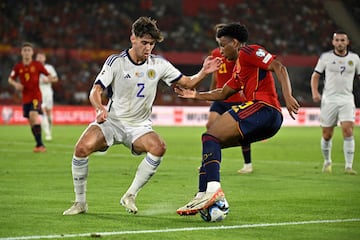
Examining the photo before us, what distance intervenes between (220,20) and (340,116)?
33592mm

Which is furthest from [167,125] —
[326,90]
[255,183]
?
[255,183]

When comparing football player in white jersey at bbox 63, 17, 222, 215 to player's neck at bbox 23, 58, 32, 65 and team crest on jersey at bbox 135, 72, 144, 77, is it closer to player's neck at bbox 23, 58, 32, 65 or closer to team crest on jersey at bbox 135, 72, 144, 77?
team crest on jersey at bbox 135, 72, 144, 77

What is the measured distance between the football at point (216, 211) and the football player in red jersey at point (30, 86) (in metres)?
11.4

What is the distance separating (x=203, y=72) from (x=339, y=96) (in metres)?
6.43

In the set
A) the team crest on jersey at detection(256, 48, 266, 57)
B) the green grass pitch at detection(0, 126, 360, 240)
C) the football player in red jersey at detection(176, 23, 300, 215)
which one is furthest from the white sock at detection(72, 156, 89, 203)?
the team crest on jersey at detection(256, 48, 266, 57)

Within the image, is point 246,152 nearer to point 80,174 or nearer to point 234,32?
point 234,32

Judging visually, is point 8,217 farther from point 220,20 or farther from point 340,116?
point 220,20

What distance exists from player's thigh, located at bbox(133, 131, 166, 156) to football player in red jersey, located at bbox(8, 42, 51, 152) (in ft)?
34.3

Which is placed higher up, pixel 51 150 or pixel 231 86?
pixel 231 86

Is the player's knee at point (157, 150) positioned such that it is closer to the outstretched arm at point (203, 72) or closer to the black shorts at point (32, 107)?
the outstretched arm at point (203, 72)

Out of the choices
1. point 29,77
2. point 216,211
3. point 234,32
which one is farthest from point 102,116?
point 29,77

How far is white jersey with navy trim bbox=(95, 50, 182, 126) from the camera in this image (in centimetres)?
814

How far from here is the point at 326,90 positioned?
560 inches

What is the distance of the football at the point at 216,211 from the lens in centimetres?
729
